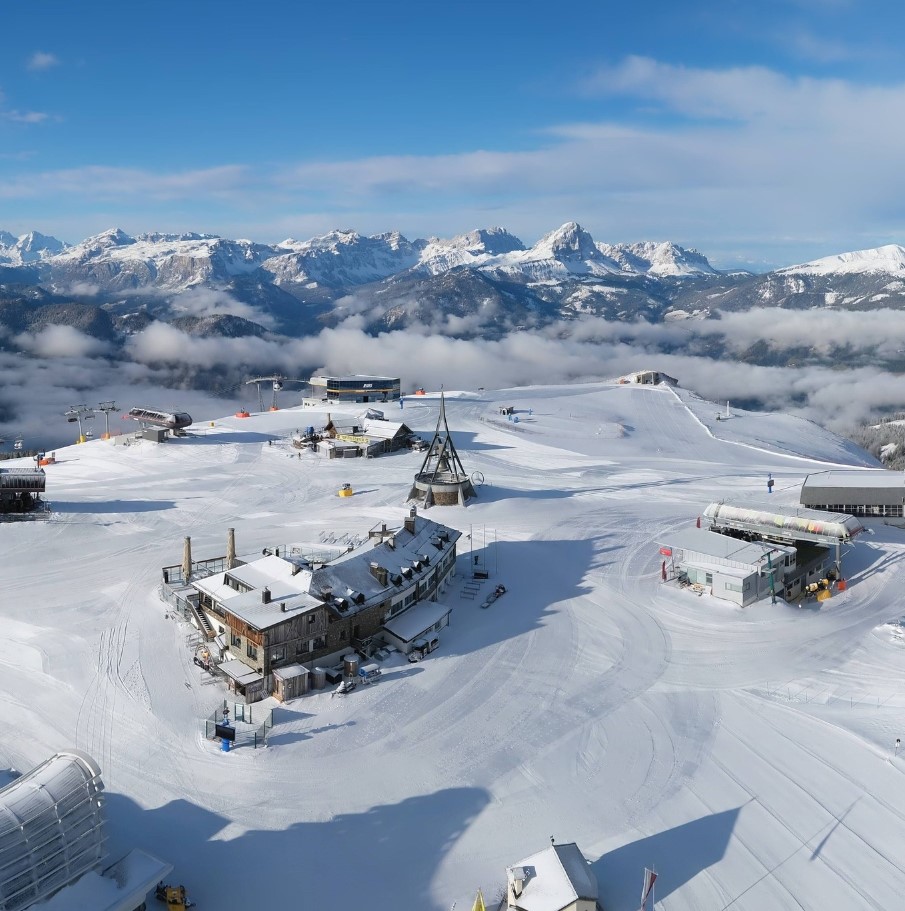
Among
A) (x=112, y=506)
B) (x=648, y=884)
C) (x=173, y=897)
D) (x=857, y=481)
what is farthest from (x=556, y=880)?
(x=112, y=506)

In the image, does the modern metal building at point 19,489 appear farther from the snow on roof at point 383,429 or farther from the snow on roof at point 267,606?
the snow on roof at point 383,429

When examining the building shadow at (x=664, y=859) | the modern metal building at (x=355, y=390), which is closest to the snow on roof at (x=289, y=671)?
the building shadow at (x=664, y=859)

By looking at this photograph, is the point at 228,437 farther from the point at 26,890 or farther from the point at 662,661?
the point at 26,890

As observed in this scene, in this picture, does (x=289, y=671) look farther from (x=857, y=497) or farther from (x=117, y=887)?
(x=857, y=497)

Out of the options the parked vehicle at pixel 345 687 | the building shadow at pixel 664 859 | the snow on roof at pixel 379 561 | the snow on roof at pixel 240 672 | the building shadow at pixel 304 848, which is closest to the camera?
the building shadow at pixel 304 848

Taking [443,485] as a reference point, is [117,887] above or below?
below

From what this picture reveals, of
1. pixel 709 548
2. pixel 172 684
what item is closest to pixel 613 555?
pixel 709 548

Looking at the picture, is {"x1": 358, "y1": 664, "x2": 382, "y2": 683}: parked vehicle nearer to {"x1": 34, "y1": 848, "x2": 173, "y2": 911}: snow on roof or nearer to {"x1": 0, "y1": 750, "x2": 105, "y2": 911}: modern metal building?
{"x1": 34, "y1": 848, "x2": 173, "y2": 911}: snow on roof
